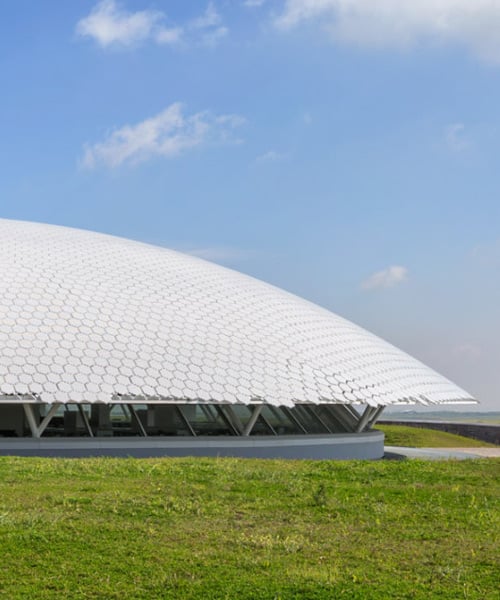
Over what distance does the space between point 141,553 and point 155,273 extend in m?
17.9

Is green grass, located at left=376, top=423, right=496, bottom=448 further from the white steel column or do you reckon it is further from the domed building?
the white steel column

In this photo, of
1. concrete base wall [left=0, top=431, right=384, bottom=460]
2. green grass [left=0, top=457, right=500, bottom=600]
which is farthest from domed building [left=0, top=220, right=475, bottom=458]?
green grass [left=0, top=457, right=500, bottom=600]

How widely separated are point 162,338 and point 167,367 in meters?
1.44

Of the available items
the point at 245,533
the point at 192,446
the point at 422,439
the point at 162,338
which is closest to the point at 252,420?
the point at 192,446

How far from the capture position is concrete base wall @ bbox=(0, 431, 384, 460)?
19234mm

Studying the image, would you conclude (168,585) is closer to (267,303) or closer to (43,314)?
(43,314)

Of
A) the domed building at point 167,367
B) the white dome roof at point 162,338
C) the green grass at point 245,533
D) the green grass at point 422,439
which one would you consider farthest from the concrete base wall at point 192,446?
the green grass at point 422,439

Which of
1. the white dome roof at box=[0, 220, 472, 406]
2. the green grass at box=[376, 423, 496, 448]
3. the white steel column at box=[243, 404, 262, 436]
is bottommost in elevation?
the green grass at box=[376, 423, 496, 448]

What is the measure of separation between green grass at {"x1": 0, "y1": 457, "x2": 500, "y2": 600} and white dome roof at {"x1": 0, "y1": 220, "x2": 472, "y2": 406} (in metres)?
4.72

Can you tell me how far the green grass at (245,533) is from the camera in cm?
735

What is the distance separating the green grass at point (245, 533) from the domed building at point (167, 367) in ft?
16.0

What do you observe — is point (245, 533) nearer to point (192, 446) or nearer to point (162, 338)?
point (192, 446)

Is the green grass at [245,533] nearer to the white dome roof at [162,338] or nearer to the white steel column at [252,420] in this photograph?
the white dome roof at [162,338]

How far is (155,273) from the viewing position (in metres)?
25.6
